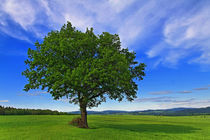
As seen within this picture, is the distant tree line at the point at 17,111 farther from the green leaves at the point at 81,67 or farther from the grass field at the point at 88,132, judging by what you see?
the green leaves at the point at 81,67

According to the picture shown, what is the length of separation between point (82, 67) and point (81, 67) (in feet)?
0.62

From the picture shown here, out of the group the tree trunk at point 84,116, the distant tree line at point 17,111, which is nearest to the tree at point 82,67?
the tree trunk at point 84,116

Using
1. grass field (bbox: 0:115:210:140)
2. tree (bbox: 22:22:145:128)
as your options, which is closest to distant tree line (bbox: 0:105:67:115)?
grass field (bbox: 0:115:210:140)

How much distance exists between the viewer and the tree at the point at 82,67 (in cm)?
3400

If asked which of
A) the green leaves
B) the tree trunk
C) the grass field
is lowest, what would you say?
the grass field

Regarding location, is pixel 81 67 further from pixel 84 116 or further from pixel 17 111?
pixel 17 111

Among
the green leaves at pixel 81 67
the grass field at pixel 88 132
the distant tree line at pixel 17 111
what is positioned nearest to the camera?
A: the grass field at pixel 88 132

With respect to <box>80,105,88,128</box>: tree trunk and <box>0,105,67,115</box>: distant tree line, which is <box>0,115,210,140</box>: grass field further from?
<box>0,105,67,115</box>: distant tree line

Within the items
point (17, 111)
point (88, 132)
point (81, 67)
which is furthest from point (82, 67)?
point (17, 111)

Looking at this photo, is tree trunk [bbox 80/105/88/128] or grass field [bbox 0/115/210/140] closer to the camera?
grass field [bbox 0/115/210/140]

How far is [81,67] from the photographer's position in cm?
3353

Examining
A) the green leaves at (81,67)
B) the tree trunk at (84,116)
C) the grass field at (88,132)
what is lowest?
the grass field at (88,132)

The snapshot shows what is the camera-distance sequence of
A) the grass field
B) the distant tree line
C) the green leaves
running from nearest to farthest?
1. the grass field
2. the green leaves
3. the distant tree line

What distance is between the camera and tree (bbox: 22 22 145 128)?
112 feet
